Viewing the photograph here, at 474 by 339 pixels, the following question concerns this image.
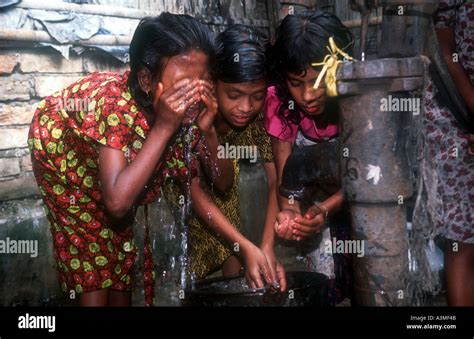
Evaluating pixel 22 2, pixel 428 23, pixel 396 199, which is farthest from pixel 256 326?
pixel 22 2

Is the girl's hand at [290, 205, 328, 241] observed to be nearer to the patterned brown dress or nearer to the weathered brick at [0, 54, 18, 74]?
the patterned brown dress

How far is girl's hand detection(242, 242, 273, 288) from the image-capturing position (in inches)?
85.5

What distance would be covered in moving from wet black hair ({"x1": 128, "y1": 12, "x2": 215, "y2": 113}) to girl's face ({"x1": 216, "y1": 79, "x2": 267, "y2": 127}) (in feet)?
0.77

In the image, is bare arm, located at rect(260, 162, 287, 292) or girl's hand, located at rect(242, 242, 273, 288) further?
bare arm, located at rect(260, 162, 287, 292)

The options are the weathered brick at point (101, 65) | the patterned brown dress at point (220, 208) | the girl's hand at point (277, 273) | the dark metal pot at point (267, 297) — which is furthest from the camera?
the weathered brick at point (101, 65)

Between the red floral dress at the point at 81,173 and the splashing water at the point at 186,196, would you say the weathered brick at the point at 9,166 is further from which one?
the splashing water at the point at 186,196

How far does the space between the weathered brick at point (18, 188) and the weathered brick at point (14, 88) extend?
470 mm

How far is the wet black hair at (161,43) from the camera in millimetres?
2012

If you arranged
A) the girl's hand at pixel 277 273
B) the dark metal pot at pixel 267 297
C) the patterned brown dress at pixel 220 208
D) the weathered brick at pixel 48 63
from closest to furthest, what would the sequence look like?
the dark metal pot at pixel 267 297 → the girl's hand at pixel 277 273 → the patterned brown dress at pixel 220 208 → the weathered brick at pixel 48 63

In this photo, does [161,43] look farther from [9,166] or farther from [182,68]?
[9,166]

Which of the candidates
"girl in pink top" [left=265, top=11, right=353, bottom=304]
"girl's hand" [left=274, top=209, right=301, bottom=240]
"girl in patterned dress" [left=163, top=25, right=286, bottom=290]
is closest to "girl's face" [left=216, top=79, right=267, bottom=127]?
"girl in patterned dress" [left=163, top=25, right=286, bottom=290]

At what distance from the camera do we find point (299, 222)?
2.16 m

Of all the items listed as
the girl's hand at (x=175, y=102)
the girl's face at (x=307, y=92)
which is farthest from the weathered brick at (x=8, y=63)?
the girl's face at (x=307, y=92)

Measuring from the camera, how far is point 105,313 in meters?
1.98
